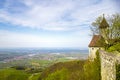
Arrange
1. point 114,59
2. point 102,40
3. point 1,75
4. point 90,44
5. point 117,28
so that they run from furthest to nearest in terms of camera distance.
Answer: point 1,75, point 90,44, point 102,40, point 117,28, point 114,59

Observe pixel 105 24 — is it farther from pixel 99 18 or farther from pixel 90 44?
pixel 90 44

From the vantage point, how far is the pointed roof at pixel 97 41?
137 ft

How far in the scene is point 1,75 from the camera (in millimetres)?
98500

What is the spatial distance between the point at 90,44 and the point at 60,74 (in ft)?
78.8

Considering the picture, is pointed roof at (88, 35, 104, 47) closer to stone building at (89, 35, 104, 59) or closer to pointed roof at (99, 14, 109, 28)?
stone building at (89, 35, 104, 59)

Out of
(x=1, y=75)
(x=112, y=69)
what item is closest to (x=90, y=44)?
(x=112, y=69)

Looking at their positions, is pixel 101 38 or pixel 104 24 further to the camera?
pixel 104 24

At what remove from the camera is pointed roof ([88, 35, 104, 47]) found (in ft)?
137

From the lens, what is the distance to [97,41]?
44.0 m

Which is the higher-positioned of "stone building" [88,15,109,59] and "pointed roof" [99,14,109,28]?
"pointed roof" [99,14,109,28]

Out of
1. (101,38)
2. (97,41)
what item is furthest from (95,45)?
(101,38)

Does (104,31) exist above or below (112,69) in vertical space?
above

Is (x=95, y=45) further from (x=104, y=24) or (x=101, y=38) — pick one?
(x=104, y=24)

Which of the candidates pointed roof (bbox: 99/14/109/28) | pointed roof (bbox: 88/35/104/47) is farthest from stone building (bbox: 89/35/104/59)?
pointed roof (bbox: 99/14/109/28)
